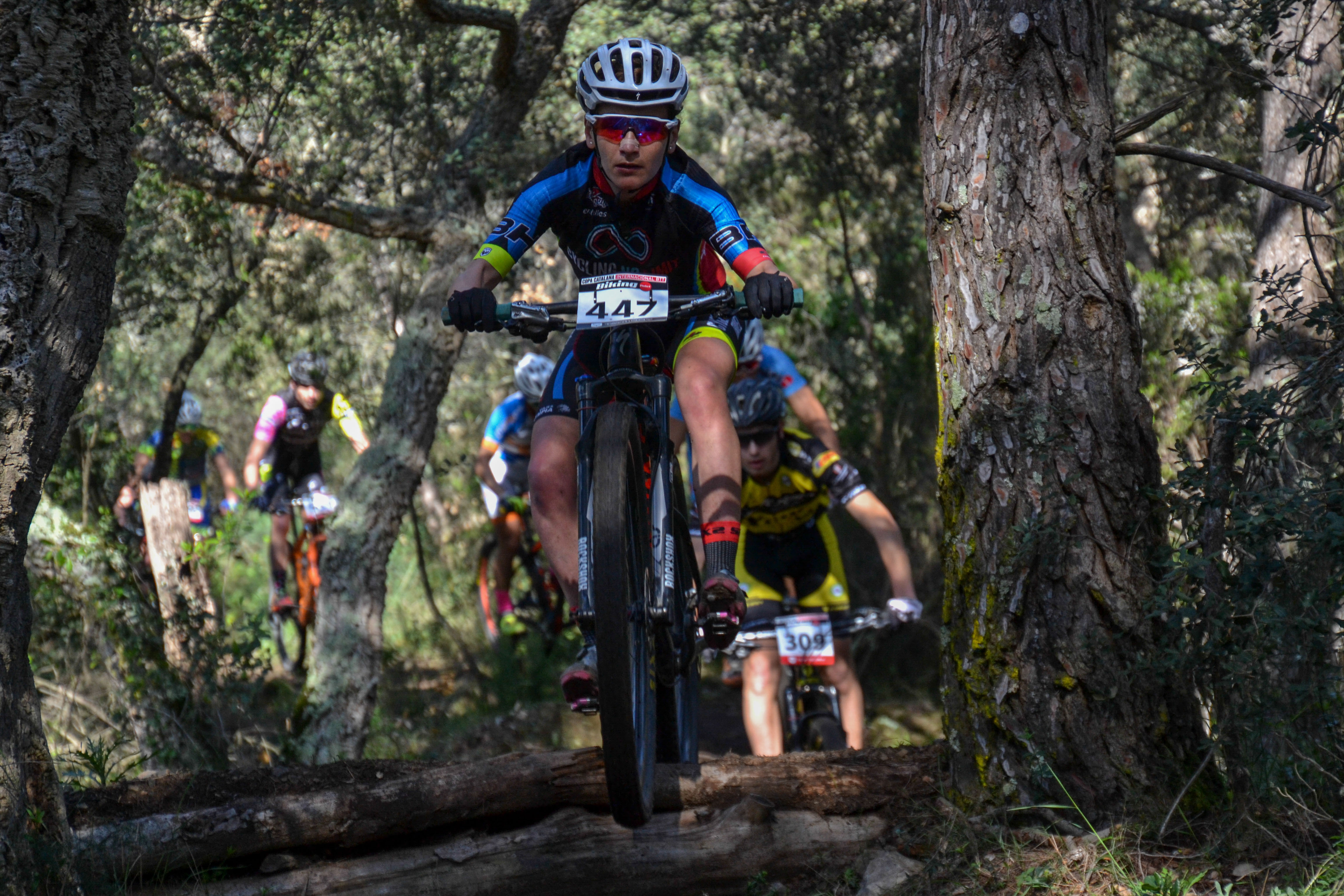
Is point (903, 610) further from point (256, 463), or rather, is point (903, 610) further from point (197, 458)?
point (197, 458)

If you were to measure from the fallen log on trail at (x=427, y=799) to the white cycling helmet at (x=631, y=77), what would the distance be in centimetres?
230

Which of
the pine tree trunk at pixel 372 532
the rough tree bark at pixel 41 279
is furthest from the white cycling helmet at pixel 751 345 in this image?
the rough tree bark at pixel 41 279

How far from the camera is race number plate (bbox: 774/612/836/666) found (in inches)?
240

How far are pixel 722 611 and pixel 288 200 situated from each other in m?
4.57

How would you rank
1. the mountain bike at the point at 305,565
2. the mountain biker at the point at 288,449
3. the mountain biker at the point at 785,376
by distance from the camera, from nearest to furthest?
the mountain biker at the point at 785,376
the mountain biker at the point at 288,449
the mountain bike at the point at 305,565

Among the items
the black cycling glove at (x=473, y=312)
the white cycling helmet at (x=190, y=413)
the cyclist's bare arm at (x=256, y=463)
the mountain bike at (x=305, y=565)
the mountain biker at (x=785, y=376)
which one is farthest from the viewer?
the white cycling helmet at (x=190, y=413)

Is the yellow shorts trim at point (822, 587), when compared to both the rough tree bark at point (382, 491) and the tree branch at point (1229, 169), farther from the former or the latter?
the tree branch at point (1229, 169)

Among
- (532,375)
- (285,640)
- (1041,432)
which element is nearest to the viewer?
(1041,432)

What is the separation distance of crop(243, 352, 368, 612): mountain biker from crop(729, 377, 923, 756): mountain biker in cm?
391

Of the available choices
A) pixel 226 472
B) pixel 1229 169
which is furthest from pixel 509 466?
pixel 1229 169

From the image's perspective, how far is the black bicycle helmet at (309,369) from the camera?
919 centimetres

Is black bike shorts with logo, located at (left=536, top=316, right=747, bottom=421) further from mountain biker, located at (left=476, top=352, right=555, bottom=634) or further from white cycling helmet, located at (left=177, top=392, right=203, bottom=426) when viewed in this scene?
white cycling helmet, located at (left=177, top=392, right=203, bottom=426)

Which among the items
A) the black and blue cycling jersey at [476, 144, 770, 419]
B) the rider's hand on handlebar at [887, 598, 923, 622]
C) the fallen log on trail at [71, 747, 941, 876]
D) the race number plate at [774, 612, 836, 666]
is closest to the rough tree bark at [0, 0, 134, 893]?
the fallen log on trail at [71, 747, 941, 876]

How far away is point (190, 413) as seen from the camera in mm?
11359
